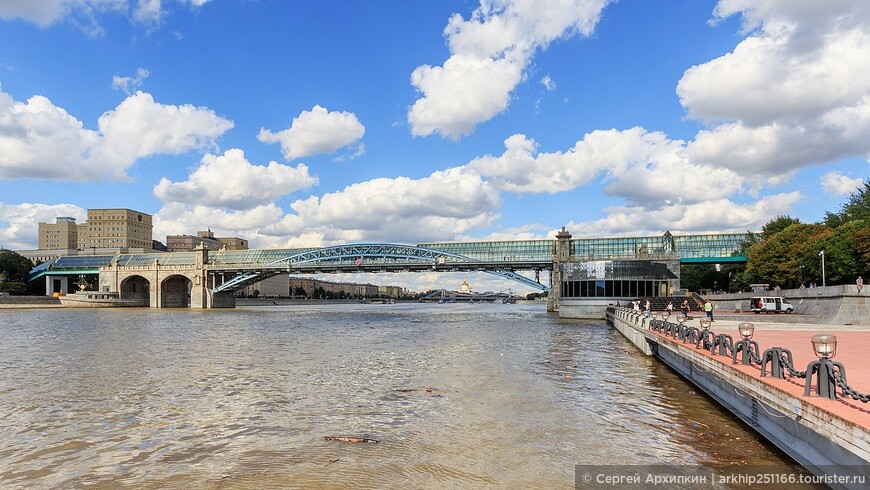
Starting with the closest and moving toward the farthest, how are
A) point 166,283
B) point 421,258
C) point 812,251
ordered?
point 812,251 → point 421,258 → point 166,283

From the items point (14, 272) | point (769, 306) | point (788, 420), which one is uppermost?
point (14, 272)

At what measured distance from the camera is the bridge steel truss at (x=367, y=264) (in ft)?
350

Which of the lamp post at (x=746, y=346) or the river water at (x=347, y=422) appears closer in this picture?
the river water at (x=347, y=422)

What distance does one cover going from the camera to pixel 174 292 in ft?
467

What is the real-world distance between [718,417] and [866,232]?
55556 mm

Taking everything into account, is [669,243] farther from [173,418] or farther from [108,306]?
[108,306]

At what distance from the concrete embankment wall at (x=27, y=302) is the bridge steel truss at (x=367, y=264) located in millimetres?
31346

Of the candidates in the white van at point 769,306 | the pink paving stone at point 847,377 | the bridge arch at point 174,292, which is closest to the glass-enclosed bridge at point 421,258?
the bridge arch at point 174,292

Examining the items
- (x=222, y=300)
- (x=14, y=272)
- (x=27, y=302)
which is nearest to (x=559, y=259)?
(x=222, y=300)

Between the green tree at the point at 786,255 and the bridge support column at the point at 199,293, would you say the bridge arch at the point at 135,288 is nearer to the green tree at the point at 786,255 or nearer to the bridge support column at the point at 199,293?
the bridge support column at the point at 199,293

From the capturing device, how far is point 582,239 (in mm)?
100250

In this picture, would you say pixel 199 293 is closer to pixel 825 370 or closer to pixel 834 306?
pixel 834 306

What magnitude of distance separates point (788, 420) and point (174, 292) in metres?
149

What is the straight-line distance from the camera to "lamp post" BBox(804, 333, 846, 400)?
32.1 ft
